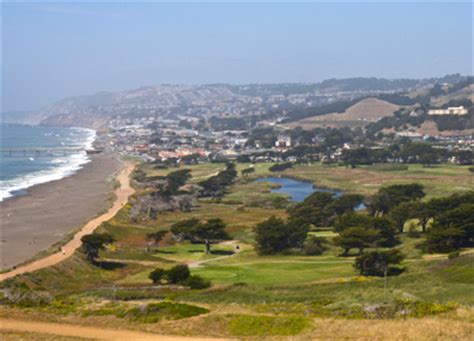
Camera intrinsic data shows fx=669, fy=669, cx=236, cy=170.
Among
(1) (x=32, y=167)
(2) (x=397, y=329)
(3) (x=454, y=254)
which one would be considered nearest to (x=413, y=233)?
(3) (x=454, y=254)

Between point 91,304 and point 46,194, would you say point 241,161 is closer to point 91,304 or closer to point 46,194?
point 46,194

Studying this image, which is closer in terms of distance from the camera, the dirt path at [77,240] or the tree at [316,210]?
the dirt path at [77,240]

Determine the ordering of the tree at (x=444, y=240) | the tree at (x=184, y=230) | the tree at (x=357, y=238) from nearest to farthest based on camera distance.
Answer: the tree at (x=444, y=240) < the tree at (x=357, y=238) < the tree at (x=184, y=230)

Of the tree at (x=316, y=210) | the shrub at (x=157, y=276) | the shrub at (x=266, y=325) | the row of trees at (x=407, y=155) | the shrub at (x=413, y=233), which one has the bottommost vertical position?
the row of trees at (x=407, y=155)

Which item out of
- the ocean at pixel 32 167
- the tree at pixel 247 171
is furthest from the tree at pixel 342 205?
the tree at pixel 247 171

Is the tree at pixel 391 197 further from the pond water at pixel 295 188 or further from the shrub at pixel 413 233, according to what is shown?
the pond water at pixel 295 188

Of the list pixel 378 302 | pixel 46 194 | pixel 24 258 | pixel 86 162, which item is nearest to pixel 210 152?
pixel 86 162

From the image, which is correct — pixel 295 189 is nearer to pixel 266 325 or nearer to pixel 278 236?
pixel 278 236
